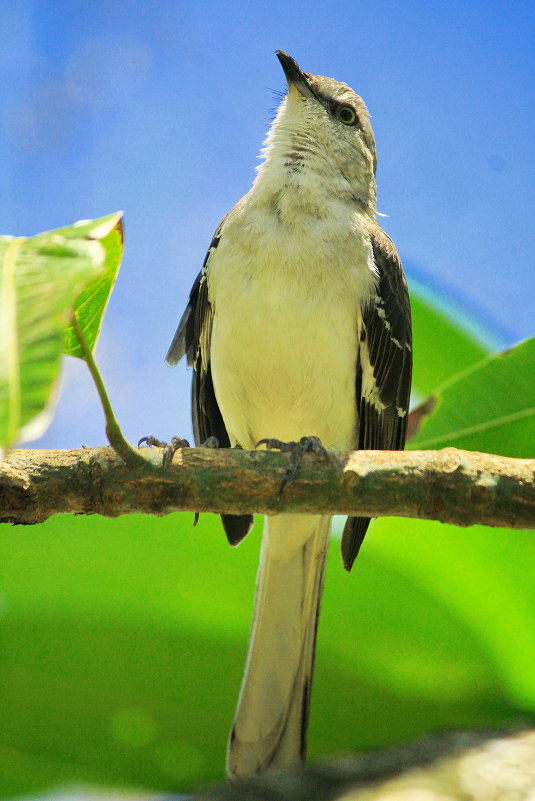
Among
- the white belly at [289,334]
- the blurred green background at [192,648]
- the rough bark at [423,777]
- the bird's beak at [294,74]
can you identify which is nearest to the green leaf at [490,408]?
the blurred green background at [192,648]

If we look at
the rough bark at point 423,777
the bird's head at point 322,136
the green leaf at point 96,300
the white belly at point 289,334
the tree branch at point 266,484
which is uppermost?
the bird's head at point 322,136

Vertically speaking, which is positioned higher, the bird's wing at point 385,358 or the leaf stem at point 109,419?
the bird's wing at point 385,358

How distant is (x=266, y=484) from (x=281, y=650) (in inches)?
48.5

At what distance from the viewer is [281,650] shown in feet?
10.3

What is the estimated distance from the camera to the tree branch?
2107 millimetres

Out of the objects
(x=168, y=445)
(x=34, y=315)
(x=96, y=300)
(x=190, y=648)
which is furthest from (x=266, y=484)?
(x=190, y=648)

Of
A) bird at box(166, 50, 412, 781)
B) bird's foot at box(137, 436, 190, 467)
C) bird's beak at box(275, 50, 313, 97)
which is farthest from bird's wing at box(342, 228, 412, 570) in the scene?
bird's foot at box(137, 436, 190, 467)

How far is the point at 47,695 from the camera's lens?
3439 millimetres

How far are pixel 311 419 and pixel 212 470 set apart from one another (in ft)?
5.37

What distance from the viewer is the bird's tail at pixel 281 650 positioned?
285 cm

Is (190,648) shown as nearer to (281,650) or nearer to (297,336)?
(281,650)

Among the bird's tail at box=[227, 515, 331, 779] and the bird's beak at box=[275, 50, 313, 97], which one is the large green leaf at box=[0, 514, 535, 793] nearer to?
the bird's tail at box=[227, 515, 331, 779]

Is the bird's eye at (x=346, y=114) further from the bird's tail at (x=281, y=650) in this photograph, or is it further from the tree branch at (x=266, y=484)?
the tree branch at (x=266, y=484)

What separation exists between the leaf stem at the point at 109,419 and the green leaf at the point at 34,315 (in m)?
0.43
